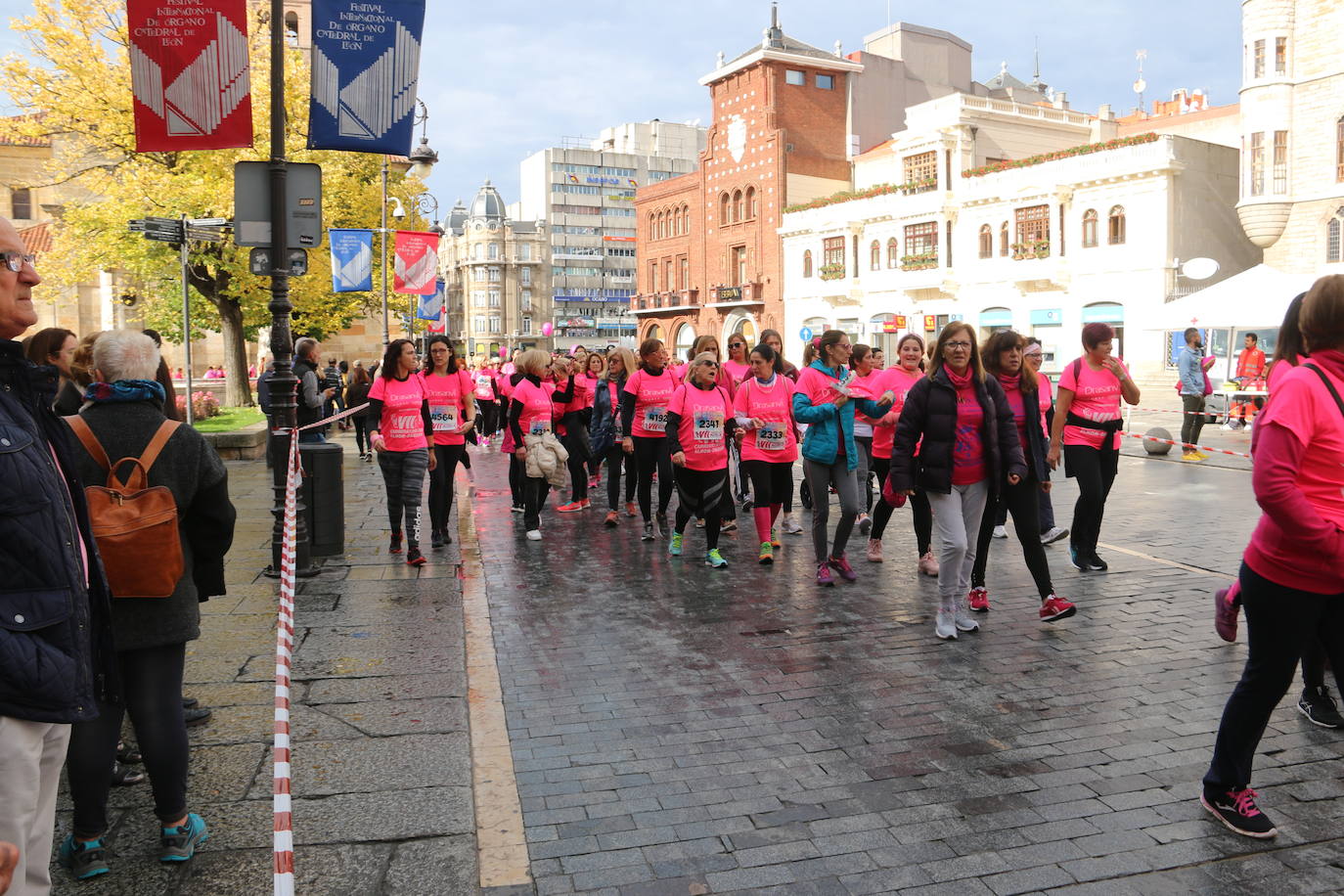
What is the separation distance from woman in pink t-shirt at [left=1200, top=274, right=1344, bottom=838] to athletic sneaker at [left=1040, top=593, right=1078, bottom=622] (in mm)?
2670

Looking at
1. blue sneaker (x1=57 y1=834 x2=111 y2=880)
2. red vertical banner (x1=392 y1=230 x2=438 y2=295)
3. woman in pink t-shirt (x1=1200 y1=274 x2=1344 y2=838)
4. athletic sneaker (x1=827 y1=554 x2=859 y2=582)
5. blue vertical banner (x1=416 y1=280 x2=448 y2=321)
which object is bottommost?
blue sneaker (x1=57 y1=834 x2=111 y2=880)

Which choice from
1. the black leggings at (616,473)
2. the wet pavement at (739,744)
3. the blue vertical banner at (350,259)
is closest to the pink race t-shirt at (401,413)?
the wet pavement at (739,744)

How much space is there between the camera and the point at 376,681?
5.58 meters

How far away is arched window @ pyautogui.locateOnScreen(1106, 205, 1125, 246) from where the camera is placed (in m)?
36.7

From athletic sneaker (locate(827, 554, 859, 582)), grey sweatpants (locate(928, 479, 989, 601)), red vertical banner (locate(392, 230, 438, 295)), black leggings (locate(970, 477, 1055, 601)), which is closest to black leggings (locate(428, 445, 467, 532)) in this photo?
athletic sneaker (locate(827, 554, 859, 582))

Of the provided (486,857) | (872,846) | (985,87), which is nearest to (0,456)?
(486,857)

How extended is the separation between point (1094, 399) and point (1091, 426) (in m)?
0.22

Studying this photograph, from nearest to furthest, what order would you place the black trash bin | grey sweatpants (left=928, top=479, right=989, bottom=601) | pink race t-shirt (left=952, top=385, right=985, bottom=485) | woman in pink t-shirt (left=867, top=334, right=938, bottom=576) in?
grey sweatpants (left=928, top=479, right=989, bottom=601) < pink race t-shirt (left=952, top=385, right=985, bottom=485) < woman in pink t-shirt (left=867, top=334, right=938, bottom=576) < the black trash bin

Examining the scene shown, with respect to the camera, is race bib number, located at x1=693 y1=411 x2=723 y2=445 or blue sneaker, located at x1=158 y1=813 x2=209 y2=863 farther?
race bib number, located at x1=693 y1=411 x2=723 y2=445

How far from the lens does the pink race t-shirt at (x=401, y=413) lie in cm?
901

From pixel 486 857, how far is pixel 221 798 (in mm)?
1183

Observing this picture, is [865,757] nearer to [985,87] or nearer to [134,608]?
[134,608]

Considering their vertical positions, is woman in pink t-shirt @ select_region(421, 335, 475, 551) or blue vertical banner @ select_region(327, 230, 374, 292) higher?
blue vertical banner @ select_region(327, 230, 374, 292)

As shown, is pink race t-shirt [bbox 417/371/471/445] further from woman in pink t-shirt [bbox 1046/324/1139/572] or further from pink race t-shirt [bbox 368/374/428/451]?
woman in pink t-shirt [bbox 1046/324/1139/572]
